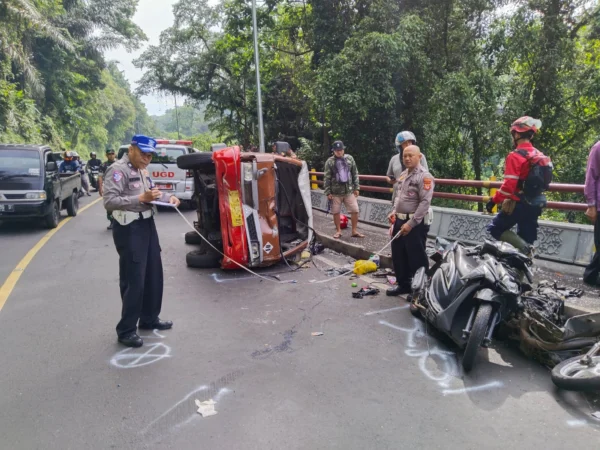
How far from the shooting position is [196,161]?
7.04 metres

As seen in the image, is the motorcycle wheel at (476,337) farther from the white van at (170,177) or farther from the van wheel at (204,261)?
the white van at (170,177)

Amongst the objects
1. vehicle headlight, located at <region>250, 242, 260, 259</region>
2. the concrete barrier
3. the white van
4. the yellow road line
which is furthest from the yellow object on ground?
the white van

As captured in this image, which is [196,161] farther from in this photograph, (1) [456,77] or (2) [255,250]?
(1) [456,77]

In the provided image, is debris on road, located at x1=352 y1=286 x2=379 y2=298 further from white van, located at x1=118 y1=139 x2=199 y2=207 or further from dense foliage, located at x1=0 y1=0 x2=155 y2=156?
dense foliage, located at x1=0 y1=0 x2=155 y2=156

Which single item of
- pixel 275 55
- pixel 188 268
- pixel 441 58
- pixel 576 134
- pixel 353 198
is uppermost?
pixel 275 55

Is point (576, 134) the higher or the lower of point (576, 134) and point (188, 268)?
the higher

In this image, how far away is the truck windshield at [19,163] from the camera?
10.1 meters

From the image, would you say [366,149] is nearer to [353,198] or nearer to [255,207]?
[353,198]

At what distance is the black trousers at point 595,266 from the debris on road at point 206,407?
14.8 ft

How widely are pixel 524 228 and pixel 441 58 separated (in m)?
10.5

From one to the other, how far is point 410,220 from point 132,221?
2958 mm

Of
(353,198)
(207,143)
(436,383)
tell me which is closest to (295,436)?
(436,383)

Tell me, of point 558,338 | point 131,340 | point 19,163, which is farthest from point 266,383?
point 19,163

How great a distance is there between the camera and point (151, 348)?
420 centimetres
